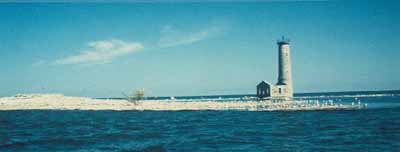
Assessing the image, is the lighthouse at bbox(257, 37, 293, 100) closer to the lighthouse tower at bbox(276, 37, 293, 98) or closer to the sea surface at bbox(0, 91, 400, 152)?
the lighthouse tower at bbox(276, 37, 293, 98)

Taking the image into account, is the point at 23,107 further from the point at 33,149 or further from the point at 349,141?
the point at 349,141

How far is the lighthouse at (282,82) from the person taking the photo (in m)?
85.6

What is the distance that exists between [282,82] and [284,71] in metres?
2.20

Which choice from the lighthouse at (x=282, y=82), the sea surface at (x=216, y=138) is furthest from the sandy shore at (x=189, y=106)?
the sea surface at (x=216, y=138)

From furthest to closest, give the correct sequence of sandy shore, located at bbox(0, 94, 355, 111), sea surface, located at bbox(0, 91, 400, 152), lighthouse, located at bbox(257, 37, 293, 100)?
lighthouse, located at bbox(257, 37, 293, 100) → sandy shore, located at bbox(0, 94, 355, 111) → sea surface, located at bbox(0, 91, 400, 152)

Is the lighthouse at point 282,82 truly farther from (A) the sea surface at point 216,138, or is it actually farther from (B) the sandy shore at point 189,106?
(A) the sea surface at point 216,138

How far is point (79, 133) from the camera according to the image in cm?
3628

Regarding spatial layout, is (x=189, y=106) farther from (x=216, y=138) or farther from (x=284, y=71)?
(x=216, y=138)

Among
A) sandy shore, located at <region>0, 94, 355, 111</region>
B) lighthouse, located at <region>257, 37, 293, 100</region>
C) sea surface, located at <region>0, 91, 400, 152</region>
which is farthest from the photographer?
lighthouse, located at <region>257, 37, 293, 100</region>

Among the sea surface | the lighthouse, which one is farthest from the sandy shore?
the sea surface

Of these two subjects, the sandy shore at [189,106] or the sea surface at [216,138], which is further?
the sandy shore at [189,106]

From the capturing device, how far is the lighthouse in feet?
281

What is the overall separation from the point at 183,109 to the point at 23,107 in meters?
35.1

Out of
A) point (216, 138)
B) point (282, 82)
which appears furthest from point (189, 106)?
point (216, 138)
